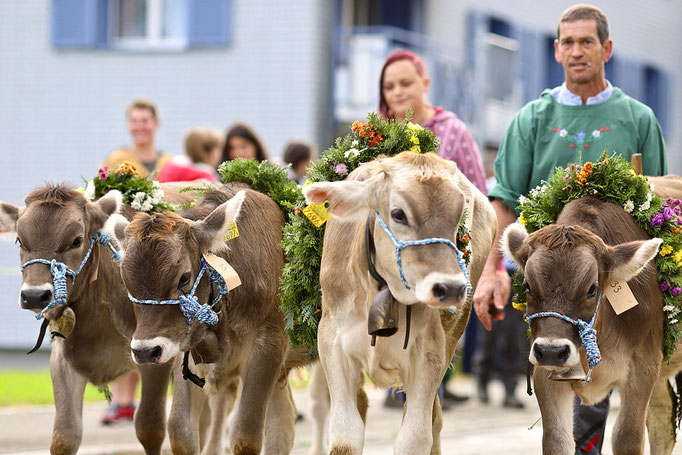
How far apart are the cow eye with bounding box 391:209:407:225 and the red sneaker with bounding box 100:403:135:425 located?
5.46 meters

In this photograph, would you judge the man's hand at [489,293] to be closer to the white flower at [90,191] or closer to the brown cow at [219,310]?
the brown cow at [219,310]

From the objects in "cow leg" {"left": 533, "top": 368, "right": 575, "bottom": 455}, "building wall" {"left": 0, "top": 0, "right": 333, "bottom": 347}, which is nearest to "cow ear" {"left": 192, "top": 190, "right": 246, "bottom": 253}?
"cow leg" {"left": 533, "top": 368, "right": 575, "bottom": 455}

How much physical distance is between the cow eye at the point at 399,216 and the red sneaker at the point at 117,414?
546 centimetres

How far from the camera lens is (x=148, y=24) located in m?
18.6

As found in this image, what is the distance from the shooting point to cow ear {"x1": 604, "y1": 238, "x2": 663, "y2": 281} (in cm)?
605

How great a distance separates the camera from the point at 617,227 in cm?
651

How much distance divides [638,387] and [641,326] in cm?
34

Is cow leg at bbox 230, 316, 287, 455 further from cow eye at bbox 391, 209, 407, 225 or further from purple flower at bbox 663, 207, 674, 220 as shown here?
purple flower at bbox 663, 207, 674, 220

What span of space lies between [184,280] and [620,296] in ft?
7.72

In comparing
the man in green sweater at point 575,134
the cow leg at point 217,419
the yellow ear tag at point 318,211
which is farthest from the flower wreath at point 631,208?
the cow leg at point 217,419

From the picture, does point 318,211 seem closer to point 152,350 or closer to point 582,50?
point 152,350

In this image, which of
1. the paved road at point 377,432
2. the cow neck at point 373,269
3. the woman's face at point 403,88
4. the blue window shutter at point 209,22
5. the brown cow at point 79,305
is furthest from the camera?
the blue window shutter at point 209,22

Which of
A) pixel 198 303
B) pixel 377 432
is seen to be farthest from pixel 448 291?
pixel 377 432

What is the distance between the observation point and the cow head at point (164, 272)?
20.0ft
